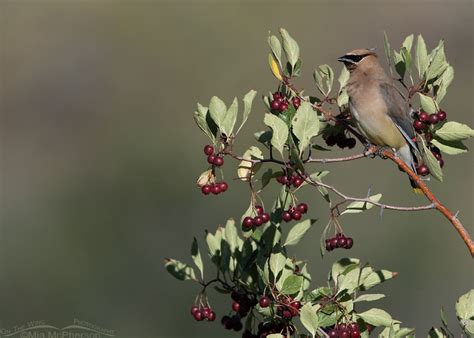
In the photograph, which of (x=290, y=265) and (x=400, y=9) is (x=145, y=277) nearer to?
(x=290, y=265)

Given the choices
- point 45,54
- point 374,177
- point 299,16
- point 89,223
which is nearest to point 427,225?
point 374,177

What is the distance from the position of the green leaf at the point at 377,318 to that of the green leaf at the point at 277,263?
11.3 inches

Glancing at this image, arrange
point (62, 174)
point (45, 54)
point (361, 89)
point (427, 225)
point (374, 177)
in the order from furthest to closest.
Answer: point (45, 54)
point (62, 174)
point (374, 177)
point (427, 225)
point (361, 89)

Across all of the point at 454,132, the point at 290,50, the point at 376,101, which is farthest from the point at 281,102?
the point at 376,101

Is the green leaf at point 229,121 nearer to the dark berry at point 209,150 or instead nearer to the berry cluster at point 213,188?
the dark berry at point 209,150

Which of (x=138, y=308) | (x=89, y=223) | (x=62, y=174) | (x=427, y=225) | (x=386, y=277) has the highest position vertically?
(x=62, y=174)

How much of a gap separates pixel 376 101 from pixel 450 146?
1.47 m

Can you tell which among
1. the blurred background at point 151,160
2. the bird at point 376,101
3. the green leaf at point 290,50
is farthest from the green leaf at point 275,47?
the blurred background at point 151,160

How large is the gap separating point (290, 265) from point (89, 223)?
7069 millimetres

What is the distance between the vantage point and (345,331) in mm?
2744

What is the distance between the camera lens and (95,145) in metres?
12.6

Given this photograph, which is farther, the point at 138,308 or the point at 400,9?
the point at 400,9

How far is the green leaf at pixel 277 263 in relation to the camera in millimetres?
2842

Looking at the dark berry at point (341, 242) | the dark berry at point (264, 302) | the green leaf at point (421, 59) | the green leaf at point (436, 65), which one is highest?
the green leaf at point (421, 59)
